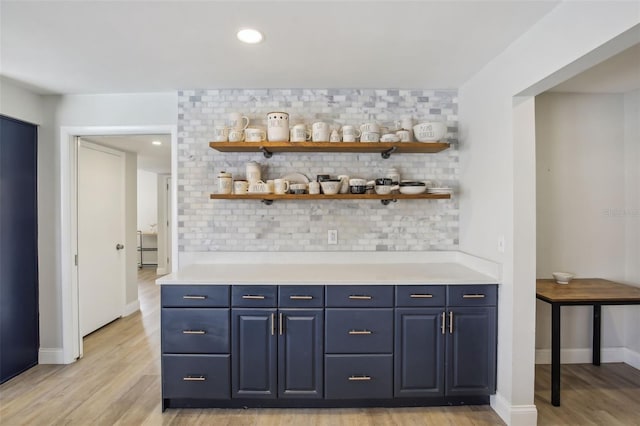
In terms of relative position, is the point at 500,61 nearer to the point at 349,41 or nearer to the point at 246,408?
the point at 349,41

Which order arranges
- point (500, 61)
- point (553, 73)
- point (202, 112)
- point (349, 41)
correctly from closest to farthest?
point (553, 73)
point (349, 41)
point (500, 61)
point (202, 112)

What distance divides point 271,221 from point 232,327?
2.97 ft

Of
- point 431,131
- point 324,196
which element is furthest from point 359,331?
point 431,131

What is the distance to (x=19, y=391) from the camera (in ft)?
7.77

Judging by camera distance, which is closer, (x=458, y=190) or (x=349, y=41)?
(x=349, y=41)

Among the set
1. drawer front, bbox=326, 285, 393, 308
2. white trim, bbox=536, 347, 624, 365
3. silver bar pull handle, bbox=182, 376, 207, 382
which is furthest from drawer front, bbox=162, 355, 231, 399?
white trim, bbox=536, 347, 624, 365

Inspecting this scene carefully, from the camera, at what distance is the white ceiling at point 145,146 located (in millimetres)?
3496

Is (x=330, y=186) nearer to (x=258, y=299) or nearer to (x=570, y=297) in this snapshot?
(x=258, y=299)

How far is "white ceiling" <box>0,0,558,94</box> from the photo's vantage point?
1566mm

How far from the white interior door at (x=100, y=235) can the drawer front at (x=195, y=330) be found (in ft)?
5.47

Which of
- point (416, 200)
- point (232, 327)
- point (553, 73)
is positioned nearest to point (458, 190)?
point (416, 200)

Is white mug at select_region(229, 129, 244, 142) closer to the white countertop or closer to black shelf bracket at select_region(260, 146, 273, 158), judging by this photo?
black shelf bracket at select_region(260, 146, 273, 158)

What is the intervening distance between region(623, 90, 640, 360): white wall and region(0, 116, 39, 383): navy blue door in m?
5.08

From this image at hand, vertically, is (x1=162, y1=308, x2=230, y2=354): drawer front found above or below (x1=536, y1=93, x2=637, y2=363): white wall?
below
